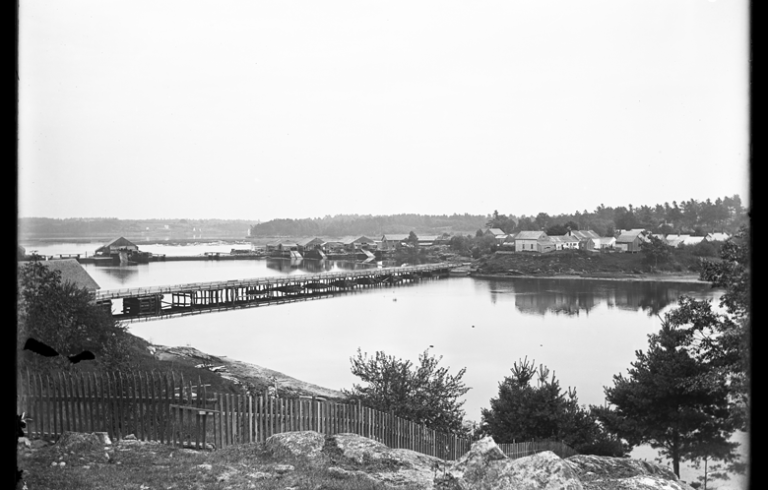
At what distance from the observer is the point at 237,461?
3.05 m

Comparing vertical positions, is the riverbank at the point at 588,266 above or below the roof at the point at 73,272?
below

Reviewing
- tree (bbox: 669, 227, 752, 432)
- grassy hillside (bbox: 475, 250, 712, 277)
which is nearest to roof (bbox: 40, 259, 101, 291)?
tree (bbox: 669, 227, 752, 432)

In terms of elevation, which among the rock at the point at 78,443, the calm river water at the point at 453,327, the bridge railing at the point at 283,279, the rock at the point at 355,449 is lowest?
the calm river water at the point at 453,327

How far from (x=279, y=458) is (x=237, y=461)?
0.78 ft

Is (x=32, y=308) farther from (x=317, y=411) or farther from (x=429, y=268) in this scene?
(x=429, y=268)

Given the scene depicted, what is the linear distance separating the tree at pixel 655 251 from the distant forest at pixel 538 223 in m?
0.27

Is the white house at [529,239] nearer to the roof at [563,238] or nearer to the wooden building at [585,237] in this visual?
the roof at [563,238]

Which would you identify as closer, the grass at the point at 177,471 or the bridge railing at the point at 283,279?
the grass at the point at 177,471

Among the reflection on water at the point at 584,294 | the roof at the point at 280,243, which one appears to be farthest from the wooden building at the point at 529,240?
the roof at the point at 280,243

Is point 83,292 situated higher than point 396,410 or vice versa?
point 83,292

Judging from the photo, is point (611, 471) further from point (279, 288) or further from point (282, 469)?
point (279, 288)

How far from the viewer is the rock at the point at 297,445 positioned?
3092 mm

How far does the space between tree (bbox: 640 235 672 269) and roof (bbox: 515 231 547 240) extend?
3.74 metres
